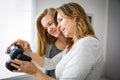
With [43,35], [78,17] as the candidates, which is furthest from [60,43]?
[78,17]

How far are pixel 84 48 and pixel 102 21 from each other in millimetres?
328

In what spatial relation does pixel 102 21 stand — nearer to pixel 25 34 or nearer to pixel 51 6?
pixel 51 6

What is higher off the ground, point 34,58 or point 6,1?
point 6,1

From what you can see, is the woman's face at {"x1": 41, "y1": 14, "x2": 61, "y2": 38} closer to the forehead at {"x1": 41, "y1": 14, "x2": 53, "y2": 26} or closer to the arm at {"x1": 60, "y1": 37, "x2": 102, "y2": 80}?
the forehead at {"x1": 41, "y1": 14, "x2": 53, "y2": 26}

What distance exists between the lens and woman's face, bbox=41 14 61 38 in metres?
0.87

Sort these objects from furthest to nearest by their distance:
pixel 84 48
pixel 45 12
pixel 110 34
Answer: pixel 110 34, pixel 45 12, pixel 84 48

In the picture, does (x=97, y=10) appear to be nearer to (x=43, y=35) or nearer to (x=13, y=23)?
(x=43, y=35)

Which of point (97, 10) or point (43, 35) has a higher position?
point (97, 10)

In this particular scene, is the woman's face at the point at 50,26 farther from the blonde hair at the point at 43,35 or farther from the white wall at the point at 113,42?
the white wall at the point at 113,42

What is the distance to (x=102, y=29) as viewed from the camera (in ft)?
3.09

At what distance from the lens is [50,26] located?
2.88 feet

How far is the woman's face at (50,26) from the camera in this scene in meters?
0.87

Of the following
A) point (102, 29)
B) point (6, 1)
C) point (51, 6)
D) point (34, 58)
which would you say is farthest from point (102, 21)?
point (6, 1)

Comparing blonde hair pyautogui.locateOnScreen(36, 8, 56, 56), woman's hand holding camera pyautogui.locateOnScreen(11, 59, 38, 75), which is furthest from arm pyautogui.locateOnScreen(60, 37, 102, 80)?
blonde hair pyautogui.locateOnScreen(36, 8, 56, 56)
